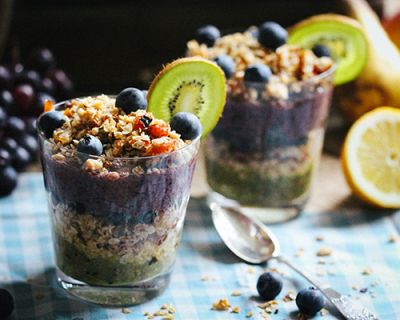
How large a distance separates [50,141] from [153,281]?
381mm

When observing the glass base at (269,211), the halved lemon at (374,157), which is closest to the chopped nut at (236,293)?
the glass base at (269,211)

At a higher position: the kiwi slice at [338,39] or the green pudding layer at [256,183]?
the kiwi slice at [338,39]

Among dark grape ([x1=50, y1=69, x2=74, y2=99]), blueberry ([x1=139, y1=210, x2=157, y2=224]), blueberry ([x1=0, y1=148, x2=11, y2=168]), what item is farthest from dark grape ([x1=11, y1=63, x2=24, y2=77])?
blueberry ([x1=139, y1=210, x2=157, y2=224])

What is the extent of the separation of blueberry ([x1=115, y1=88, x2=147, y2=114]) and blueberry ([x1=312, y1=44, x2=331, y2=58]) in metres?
0.64

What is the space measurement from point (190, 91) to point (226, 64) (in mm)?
208

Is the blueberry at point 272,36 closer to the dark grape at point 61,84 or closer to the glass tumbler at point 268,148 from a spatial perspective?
the glass tumbler at point 268,148

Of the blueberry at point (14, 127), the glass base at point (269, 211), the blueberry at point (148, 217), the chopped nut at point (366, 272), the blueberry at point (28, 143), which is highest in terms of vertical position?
the blueberry at point (148, 217)

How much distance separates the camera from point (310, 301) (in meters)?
1.54

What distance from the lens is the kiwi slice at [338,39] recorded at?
6.72 ft

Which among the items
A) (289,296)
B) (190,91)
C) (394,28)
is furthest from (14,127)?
(394,28)

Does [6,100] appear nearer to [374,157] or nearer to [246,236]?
[246,236]

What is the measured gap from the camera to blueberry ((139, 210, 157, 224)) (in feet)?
4.88

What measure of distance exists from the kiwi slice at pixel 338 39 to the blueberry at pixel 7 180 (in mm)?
861

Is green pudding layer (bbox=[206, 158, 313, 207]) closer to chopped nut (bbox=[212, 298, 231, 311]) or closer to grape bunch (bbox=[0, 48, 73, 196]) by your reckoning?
chopped nut (bbox=[212, 298, 231, 311])
